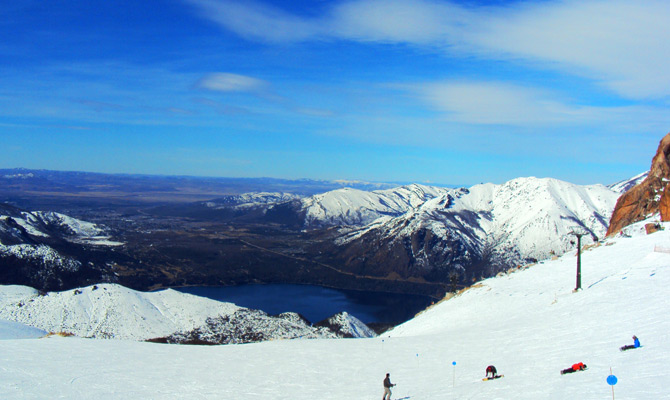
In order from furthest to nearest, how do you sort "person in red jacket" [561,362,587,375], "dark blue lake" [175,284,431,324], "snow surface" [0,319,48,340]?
"dark blue lake" [175,284,431,324] < "snow surface" [0,319,48,340] < "person in red jacket" [561,362,587,375]

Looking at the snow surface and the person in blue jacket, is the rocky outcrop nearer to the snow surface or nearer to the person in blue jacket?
the person in blue jacket

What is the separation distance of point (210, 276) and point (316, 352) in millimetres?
153263

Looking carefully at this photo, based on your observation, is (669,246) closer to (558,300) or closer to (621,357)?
(558,300)

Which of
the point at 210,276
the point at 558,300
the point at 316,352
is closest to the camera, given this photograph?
the point at 316,352

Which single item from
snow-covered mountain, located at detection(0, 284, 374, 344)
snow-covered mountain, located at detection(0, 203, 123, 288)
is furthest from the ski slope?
snow-covered mountain, located at detection(0, 203, 123, 288)

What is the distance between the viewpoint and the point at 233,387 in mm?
22859

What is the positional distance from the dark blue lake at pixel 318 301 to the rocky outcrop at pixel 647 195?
68762mm

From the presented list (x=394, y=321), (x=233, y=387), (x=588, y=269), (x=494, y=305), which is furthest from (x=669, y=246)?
(x=394, y=321)

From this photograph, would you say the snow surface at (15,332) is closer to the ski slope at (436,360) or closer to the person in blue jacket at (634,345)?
the ski slope at (436,360)

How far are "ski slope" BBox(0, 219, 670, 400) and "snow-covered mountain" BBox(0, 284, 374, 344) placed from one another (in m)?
38.9

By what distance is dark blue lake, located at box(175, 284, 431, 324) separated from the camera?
13675cm

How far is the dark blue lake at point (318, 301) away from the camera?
449ft

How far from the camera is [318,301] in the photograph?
154 m

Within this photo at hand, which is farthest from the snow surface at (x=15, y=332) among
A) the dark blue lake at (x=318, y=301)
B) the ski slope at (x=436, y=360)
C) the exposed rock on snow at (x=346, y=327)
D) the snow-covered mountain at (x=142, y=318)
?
the dark blue lake at (x=318, y=301)
